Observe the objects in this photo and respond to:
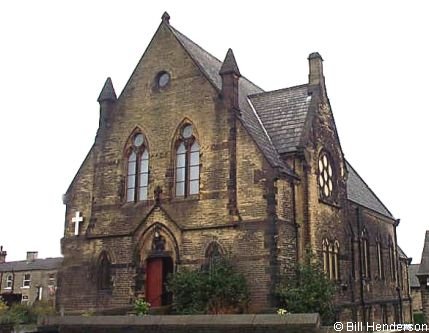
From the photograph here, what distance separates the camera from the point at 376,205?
3591 centimetres

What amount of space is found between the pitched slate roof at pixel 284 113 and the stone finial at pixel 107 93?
21.6ft

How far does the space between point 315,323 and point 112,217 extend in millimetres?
12905

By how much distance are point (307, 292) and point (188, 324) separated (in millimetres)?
5645

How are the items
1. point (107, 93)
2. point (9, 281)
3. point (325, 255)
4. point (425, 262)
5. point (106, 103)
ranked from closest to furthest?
1. point (325, 255)
2. point (106, 103)
3. point (107, 93)
4. point (425, 262)
5. point (9, 281)

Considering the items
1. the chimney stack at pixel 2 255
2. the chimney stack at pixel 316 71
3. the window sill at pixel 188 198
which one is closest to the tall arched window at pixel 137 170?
the window sill at pixel 188 198

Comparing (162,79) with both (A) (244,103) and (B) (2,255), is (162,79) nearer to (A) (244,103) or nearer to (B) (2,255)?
(A) (244,103)

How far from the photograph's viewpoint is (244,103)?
84.8ft

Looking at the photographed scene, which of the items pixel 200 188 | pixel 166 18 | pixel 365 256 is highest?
pixel 166 18

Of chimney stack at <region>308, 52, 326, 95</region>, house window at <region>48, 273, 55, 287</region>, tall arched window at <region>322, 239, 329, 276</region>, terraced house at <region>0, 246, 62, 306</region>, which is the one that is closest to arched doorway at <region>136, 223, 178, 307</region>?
tall arched window at <region>322, 239, 329, 276</region>

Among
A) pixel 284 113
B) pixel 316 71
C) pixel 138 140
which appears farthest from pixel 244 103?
pixel 138 140

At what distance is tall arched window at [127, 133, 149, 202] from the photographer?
24.6 metres

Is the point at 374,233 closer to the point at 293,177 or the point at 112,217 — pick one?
the point at 293,177

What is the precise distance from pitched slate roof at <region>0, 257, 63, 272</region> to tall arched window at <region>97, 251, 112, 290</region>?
45.0 metres

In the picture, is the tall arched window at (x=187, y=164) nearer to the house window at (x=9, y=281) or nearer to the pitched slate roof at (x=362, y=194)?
the pitched slate roof at (x=362, y=194)
